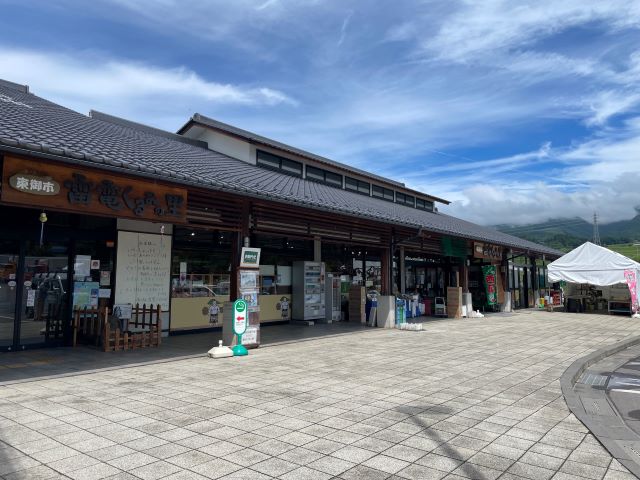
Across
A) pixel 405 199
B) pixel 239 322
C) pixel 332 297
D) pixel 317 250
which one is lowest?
pixel 239 322

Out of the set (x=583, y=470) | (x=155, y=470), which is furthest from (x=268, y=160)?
(x=583, y=470)

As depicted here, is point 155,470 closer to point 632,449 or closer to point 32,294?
point 632,449

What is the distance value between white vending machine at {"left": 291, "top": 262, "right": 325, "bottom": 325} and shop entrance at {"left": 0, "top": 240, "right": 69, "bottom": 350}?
682cm

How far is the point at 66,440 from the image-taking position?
13.4ft

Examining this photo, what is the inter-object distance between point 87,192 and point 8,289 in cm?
377

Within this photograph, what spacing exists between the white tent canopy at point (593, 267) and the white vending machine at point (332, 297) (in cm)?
1166

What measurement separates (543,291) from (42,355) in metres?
25.1

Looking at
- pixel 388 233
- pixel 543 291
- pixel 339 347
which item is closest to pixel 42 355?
pixel 339 347

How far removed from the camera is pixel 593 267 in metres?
19.9

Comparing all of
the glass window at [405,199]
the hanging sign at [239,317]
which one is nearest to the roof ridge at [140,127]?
the hanging sign at [239,317]

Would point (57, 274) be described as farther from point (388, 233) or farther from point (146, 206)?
point (388, 233)

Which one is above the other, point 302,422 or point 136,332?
point 136,332

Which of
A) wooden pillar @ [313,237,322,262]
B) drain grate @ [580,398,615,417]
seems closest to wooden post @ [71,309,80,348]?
wooden pillar @ [313,237,322,262]

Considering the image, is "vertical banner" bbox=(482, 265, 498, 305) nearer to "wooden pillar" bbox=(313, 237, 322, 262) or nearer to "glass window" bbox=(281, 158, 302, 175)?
"wooden pillar" bbox=(313, 237, 322, 262)
